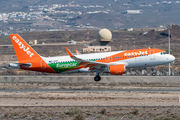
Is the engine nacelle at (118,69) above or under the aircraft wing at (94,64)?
under

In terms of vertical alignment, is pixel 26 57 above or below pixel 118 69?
above

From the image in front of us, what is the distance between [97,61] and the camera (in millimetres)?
40750

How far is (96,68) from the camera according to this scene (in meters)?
40.3

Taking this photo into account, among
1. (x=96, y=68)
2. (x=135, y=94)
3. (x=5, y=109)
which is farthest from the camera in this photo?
(x=96, y=68)

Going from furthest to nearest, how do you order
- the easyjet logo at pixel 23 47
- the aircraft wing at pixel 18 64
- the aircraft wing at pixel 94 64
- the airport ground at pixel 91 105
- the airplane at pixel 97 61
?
the easyjet logo at pixel 23 47
the aircraft wing at pixel 18 64
the airplane at pixel 97 61
the aircraft wing at pixel 94 64
the airport ground at pixel 91 105

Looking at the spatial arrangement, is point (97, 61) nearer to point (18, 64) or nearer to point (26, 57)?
point (26, 57)

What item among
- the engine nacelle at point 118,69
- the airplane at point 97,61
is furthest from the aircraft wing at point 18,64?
the engine nacelle at point 118,69

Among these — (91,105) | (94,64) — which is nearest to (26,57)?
(94,64)

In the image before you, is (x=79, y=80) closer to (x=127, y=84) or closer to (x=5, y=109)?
(x=127, y=84)

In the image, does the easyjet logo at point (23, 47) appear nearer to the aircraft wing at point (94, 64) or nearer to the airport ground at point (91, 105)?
the aircraft wing at point (94, 64)

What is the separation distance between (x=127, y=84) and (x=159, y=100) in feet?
48.0

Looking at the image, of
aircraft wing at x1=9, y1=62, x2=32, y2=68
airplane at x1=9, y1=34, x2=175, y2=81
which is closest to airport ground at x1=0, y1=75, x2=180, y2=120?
airplane at x1=9, y1=34, x2=175, y2=81

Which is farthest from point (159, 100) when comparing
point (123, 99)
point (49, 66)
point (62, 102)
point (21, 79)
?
point (21, 79)

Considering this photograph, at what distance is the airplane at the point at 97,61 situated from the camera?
39750mm
